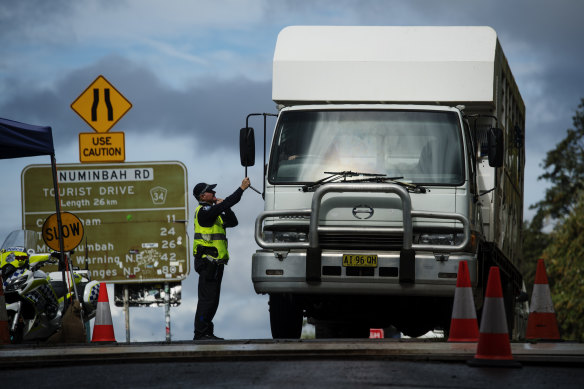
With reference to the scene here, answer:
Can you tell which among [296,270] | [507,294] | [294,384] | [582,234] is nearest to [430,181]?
[296,270]

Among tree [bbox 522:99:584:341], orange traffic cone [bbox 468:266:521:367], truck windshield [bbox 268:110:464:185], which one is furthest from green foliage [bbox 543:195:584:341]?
orange traffic cone [bbox 468:266:521:367]

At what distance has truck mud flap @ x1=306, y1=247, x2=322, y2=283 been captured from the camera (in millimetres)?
13070

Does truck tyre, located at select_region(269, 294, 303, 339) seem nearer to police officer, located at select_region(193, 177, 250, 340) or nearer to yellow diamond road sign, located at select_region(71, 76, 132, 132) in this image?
police officer, located at select_region(193, 177, 250, 340)

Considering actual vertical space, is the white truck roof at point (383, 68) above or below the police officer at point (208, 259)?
above

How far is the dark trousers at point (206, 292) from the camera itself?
14852mm

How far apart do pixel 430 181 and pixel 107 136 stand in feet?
21.4

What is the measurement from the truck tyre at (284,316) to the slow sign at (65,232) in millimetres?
3364

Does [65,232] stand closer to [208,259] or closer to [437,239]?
[208,259]

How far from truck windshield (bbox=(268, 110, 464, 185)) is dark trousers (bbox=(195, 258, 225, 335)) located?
1889 millimetres

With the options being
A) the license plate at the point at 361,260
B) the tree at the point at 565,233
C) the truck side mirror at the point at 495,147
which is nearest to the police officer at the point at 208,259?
the license plate at the point at 361,260

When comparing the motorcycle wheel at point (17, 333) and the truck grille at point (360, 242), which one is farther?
the motorcycle wheel at point (17, 333)

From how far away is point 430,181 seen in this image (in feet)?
43.8

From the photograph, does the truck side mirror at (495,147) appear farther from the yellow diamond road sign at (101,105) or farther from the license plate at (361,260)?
the yellow diamond road sign at (101,105)

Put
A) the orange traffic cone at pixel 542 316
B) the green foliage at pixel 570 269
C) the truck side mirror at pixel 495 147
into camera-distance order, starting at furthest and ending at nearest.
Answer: the green foliage at pixel 570 269, the truck side mirror at pixel 495 147, the orange traffic cone at pixel 542 316
